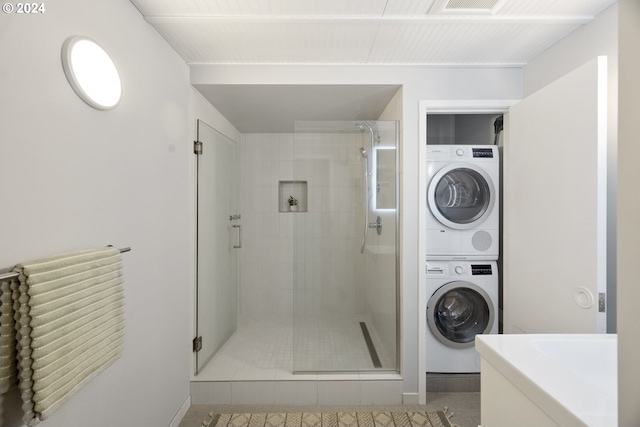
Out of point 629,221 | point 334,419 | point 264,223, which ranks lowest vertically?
point 334,419

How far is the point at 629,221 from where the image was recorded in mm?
421

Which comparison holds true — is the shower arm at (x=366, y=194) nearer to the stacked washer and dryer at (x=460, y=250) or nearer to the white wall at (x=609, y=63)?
the stacked washer and dryer at (x=460, y=250)

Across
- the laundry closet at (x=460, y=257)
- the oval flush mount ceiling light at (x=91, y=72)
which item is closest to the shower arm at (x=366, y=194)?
the laundry closet at (x=460, y=257)

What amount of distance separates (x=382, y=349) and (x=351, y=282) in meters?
0.58

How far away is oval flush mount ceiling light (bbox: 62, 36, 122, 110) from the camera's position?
109 cm

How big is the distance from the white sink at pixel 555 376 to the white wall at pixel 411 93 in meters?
1.13

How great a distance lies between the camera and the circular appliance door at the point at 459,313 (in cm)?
242

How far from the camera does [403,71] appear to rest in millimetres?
2238

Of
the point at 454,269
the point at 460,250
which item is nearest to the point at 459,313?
the point at 454,269

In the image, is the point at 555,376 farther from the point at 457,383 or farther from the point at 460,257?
the point at 457,383

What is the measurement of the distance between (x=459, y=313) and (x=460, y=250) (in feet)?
1.72

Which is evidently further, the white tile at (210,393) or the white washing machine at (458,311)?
the white washing machine at (458,311)

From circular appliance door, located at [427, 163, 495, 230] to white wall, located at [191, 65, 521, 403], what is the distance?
292 millimetres

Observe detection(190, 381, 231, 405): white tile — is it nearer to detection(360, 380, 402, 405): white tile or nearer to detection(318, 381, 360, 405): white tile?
detection(318, 381, 360, 405): white tile
